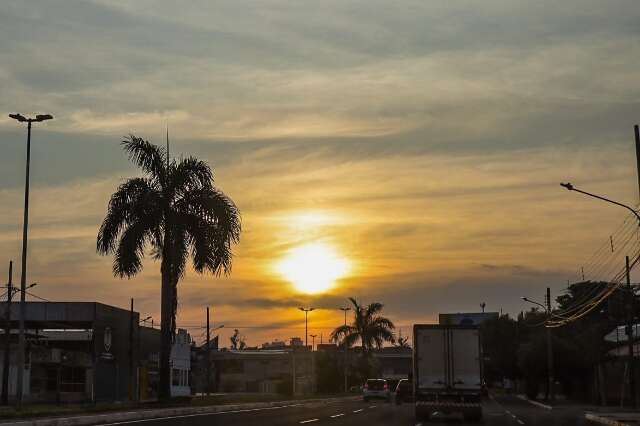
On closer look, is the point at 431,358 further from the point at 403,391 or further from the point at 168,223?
the point at 403,391

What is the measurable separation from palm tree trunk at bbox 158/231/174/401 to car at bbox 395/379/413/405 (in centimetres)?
2189

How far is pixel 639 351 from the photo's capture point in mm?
59594

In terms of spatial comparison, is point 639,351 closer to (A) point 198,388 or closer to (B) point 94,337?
(B) point 94,337

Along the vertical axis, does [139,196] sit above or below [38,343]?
above

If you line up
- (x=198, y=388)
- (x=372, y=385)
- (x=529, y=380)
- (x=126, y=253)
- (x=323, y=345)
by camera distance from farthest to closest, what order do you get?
(x=323, y=345) < (x=198, y=388) < (x=529, y=380) < (x=372, y=385) < (x=126, y=253)

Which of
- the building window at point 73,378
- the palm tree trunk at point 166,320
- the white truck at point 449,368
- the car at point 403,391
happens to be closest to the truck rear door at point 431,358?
the white truck at point 449,368

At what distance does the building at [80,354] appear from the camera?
65188 mm

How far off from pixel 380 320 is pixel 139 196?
2527 inches

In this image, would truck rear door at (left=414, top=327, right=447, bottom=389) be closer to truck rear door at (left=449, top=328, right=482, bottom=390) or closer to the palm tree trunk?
truck rear door at (left=449, top=328, right=482, bottom=390)

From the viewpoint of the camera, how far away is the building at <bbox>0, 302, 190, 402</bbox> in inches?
2566

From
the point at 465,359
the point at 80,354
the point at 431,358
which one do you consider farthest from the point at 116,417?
the point at 80,354

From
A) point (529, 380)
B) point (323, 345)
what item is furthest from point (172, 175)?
point (323, 345)

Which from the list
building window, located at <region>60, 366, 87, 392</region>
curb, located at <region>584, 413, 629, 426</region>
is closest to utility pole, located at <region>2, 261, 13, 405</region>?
building window, located at <region>60, 366, 87, 392</region>

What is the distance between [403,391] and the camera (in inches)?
2491
